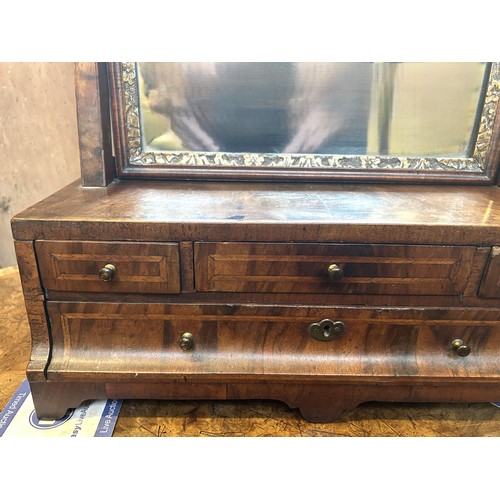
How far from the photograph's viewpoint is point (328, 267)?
0.91 metres

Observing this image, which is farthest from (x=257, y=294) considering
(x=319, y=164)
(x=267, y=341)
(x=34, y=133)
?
(x=34, y=133)

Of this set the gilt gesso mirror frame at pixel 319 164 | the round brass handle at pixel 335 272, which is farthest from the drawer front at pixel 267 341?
the gilt gesso mirror frame at pixel 319 164

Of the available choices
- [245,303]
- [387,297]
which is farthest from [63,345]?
[387,297]

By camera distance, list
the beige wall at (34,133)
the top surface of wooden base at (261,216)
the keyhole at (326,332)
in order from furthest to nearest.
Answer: the beige wall at (34,133) < the keyhole at (326,332) < the top surface of wooden base at (261,216)

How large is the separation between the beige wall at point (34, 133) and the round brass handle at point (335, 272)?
129cm

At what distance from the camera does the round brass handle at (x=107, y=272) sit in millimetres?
889

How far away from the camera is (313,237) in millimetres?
886

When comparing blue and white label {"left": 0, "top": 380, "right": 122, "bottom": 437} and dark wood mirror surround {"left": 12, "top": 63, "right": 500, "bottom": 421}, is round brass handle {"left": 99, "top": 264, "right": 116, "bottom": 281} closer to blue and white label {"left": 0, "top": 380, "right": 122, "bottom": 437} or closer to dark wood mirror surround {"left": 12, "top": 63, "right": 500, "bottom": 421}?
dark wood mirror surround {"left": 12, "top": 63, "right": 500, "bottom": 421}

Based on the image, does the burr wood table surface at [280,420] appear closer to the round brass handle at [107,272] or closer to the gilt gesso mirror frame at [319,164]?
the round brass handle at [107,272]

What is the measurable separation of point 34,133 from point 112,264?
1046 millimetres

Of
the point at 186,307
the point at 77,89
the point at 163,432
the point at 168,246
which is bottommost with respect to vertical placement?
the point at 163,432

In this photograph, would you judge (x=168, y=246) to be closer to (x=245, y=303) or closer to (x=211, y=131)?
(x=245, y=303)

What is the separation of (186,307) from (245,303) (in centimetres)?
15
